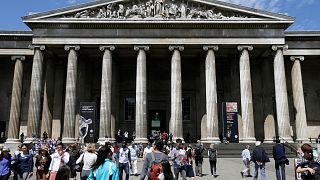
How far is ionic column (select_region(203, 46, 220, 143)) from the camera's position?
31.4 m

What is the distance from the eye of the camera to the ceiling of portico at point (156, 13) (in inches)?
1283

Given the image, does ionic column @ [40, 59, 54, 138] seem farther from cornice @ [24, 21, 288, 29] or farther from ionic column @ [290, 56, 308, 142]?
ionic column @ [290, 56, 308, 142]

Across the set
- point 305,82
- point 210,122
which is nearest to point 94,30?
point 210,122

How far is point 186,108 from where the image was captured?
39.8 meters

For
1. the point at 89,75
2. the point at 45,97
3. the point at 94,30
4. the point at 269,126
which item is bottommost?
the point at 269,126

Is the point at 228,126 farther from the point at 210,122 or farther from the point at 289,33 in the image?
the point at 289,33

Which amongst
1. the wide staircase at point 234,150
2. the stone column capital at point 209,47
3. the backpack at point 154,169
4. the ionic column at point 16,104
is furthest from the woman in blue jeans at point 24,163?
the stone column capital at point 209,47

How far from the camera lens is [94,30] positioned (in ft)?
108

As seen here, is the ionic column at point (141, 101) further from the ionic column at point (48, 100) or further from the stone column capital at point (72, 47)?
the ionic column at point (48, 100)

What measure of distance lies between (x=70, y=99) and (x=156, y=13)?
11.8 metres

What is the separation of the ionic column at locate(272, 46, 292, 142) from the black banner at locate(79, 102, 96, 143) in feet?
57.4

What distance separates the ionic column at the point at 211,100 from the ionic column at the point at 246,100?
258cm

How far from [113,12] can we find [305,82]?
24.3 m

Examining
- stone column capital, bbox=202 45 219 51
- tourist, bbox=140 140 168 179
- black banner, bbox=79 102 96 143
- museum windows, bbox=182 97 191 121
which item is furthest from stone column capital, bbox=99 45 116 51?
tourist, bbox=140 140 168 179
